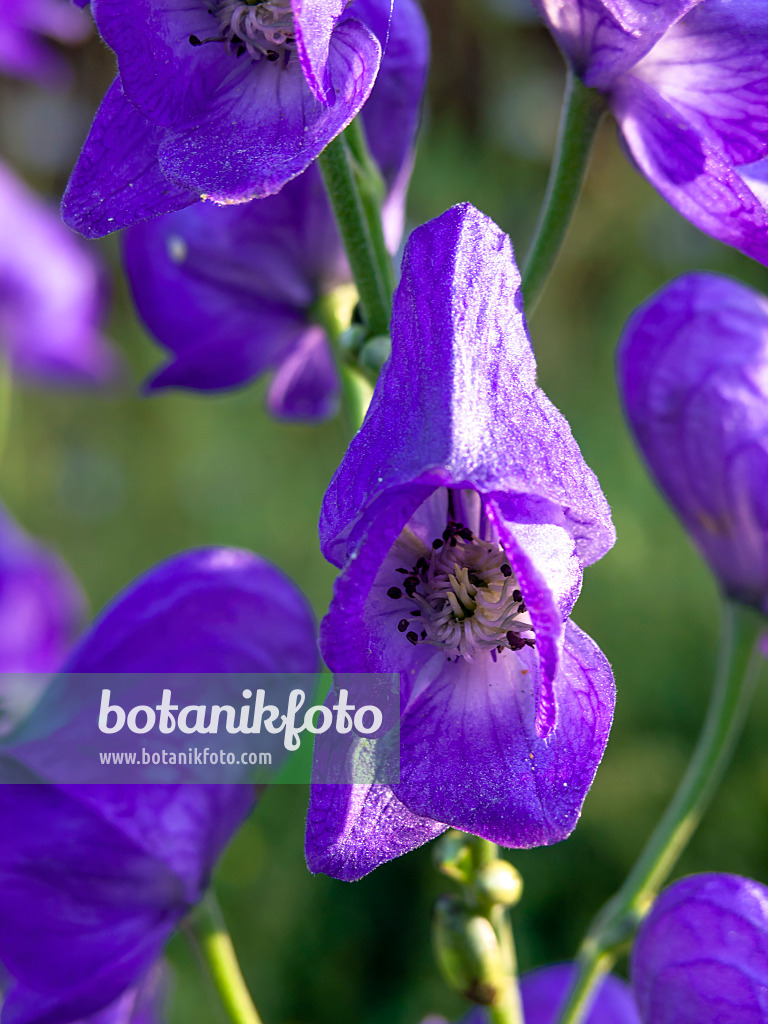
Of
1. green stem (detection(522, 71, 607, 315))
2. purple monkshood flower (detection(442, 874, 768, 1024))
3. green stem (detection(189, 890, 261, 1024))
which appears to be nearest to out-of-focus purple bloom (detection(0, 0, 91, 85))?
green stem (detection(522, 71, 607, 315))

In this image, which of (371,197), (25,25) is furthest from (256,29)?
(25,25)

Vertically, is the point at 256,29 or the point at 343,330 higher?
the point at 256,29

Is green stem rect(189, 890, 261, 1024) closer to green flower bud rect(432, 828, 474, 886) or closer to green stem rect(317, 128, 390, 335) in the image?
green flower bud rect(432, 828, 474, 886)

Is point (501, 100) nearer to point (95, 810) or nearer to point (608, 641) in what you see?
point (608, 641)

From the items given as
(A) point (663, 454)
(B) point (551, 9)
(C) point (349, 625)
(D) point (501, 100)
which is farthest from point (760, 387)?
(D) point (501, 100)

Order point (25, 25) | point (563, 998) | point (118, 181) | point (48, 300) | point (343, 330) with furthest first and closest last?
1. point (48, 300)
2. point (25, 25)
3. point (563, 998)
4. point (343, 330)
5. point (118, 181)

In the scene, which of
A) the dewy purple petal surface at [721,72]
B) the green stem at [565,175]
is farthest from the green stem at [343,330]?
Answer: the dewy purple petal surface at [721,72]

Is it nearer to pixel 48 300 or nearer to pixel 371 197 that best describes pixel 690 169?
pixel 371 197
